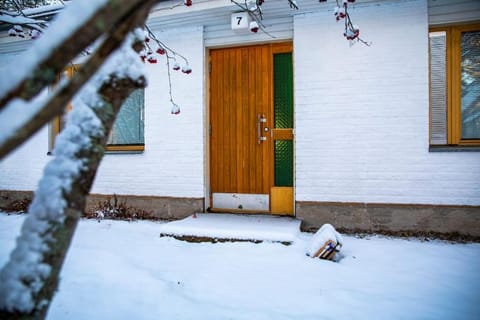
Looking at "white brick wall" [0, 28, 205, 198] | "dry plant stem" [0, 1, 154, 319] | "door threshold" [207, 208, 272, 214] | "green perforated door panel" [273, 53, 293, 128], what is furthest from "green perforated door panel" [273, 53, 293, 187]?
"dry plant stem" [0, 1, 154, 319]

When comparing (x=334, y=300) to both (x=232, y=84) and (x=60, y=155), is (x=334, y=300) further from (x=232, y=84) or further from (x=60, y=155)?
(x=232, y=84)

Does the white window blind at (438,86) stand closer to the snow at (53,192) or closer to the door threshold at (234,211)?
the door threshold at (234,211)

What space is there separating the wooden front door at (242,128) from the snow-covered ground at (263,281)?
1.22 metres

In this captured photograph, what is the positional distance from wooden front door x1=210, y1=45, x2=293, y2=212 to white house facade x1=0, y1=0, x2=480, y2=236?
0.02 meters

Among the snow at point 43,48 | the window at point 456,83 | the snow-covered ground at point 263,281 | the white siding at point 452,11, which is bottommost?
the snow-covered ground at point 263,281

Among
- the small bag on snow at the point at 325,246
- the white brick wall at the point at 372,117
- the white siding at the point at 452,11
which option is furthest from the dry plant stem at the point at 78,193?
the white siding at the point at 452,11

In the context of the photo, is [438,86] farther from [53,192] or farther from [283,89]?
[53,192]

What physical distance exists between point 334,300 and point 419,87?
9.60 feet

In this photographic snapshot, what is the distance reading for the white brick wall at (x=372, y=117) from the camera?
12.7 ft

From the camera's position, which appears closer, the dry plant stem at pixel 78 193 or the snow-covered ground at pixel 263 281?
the dry plant stem at pixel 78 193

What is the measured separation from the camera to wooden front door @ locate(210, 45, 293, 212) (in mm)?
4566

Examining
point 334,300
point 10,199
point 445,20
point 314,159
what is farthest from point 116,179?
point 445,20

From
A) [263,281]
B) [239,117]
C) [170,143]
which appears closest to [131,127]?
[170,143]

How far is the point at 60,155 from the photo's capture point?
35.9 inches
